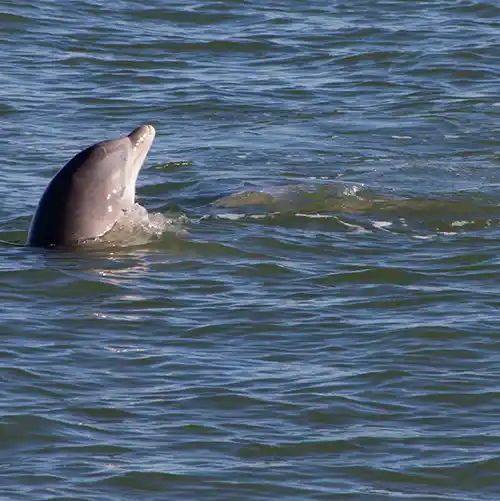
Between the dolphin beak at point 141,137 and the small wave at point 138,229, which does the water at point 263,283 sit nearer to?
the small wave at point 138,229

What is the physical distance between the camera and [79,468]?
26.9 feet

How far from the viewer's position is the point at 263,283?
1198cm

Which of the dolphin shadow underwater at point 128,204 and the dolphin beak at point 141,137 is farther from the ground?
the dolphin beak at point 141,137

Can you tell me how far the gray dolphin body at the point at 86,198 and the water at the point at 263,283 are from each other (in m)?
0.25

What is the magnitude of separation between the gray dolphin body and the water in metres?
0.25

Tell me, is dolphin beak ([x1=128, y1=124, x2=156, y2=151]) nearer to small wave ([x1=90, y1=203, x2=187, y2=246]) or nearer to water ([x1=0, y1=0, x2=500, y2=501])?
small wave ([x1=90, y1=203, x2=187, y2=246])

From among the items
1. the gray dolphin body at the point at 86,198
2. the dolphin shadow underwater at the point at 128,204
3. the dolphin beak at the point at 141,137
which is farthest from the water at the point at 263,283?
the dolphin beak at the point at 141,137

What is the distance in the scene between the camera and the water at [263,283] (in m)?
8.43

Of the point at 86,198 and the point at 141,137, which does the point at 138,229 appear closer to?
the point at 86,198

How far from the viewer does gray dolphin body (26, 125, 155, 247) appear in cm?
1272

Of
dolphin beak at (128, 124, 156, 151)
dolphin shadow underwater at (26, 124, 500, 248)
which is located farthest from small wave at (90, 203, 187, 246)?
dolphin beak at (128, 124, 156, 151)

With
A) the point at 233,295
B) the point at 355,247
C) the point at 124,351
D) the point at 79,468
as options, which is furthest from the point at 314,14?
the point at 79,468

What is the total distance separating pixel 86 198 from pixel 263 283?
6.27 feet

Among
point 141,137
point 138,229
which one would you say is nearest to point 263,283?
point 138,229
